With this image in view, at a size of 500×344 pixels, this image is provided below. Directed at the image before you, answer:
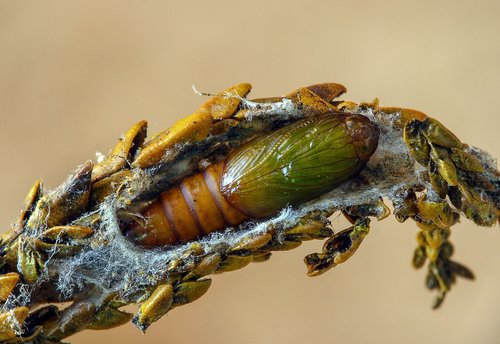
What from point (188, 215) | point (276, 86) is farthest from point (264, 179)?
point (276, 86)

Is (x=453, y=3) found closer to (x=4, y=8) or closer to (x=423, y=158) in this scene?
(x=423, y=158)

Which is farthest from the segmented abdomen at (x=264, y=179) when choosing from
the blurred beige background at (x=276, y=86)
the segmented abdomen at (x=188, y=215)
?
the blurred beige background at (x=276, y=86)

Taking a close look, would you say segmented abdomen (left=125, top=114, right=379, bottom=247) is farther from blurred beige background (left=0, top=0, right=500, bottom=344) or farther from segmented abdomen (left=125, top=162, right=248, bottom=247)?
blurred beige background (left=0, top=0, right=500, bottom=344)

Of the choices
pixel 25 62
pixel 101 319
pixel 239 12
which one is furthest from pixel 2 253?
pixel 239 12

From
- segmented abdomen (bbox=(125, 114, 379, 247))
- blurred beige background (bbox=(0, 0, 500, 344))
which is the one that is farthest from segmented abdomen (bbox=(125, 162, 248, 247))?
blurred beige background (bbox=(0, 0, 500, 344))

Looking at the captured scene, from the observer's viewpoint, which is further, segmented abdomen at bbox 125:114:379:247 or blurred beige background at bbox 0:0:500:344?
blurred beige background at bbox 0:0:500:344

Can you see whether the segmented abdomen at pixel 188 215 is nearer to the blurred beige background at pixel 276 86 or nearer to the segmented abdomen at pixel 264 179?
the segmented abdomen at pixel 264 179
